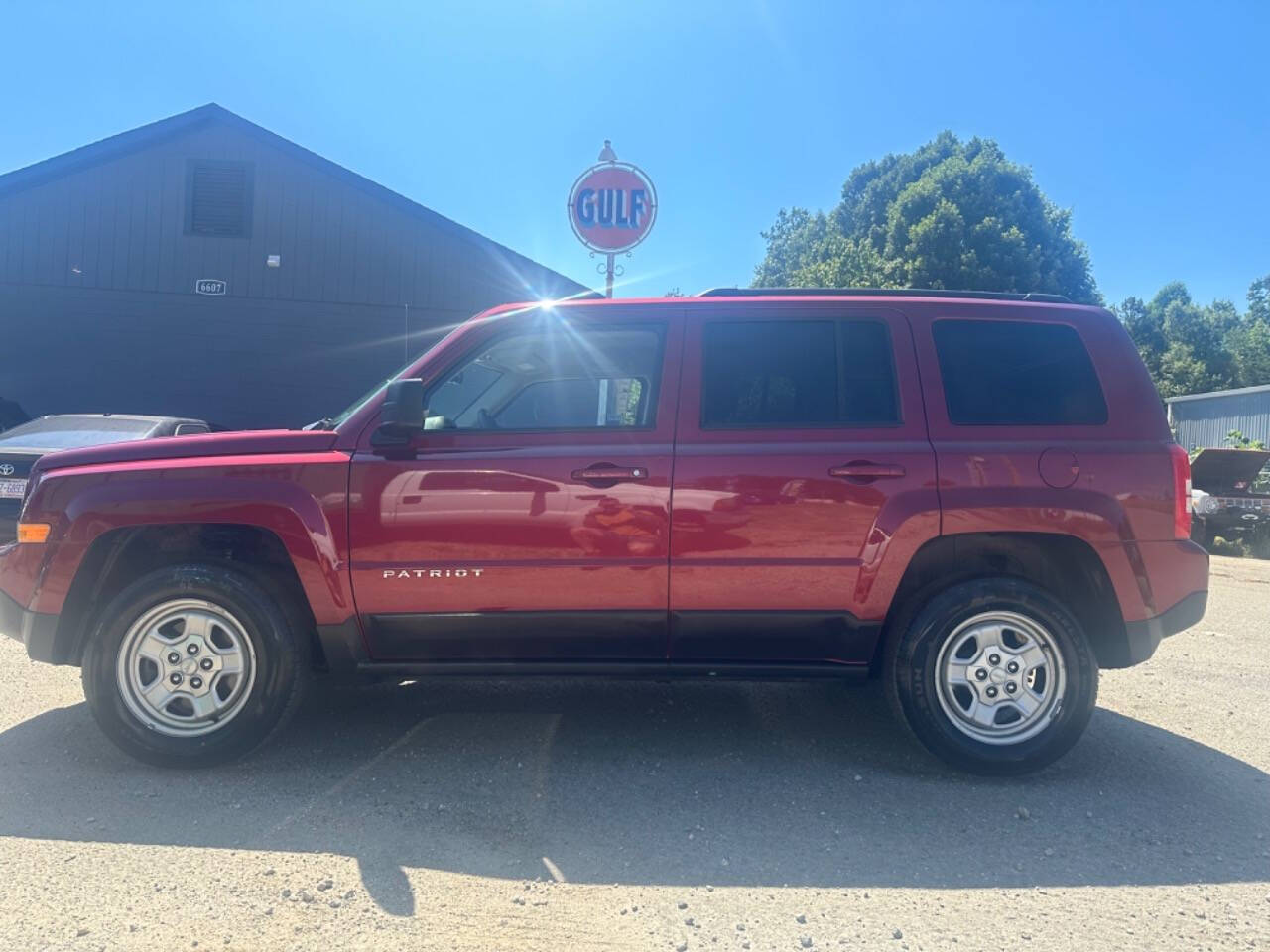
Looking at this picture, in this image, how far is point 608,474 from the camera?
3.62m

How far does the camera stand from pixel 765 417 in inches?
147

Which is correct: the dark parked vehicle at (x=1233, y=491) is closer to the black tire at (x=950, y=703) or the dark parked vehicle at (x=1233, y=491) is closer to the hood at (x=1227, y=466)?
the hood at (x=1227, y=466)

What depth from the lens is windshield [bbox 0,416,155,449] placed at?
816cm

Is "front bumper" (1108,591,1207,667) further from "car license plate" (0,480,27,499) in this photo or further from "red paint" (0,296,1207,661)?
"car license plate" (0,480,27,499)

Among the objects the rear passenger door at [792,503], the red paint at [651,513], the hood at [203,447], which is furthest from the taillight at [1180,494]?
the hood at [203,447]

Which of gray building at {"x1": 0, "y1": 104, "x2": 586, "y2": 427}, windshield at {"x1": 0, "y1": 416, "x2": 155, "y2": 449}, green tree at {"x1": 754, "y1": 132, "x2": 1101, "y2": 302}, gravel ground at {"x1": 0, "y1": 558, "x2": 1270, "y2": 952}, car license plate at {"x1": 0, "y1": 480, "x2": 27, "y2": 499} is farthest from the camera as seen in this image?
green tree at {"x1": 754, "y1": 132, "x2": 1101, "y2": 302}

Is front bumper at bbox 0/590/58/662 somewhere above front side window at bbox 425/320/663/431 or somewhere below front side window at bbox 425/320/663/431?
below

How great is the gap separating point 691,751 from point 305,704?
78.9 inches

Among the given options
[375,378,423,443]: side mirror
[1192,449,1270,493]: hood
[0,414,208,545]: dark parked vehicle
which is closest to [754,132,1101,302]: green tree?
[1192,449,1270,493]: hood

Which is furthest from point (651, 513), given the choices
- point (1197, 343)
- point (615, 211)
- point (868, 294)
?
point (1197, 343)

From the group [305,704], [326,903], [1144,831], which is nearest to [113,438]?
[305,704]

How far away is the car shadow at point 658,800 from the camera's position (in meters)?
2.99

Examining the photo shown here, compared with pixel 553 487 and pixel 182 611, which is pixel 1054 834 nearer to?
pixel 553 487

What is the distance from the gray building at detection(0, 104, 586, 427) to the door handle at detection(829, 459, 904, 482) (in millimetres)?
11561
